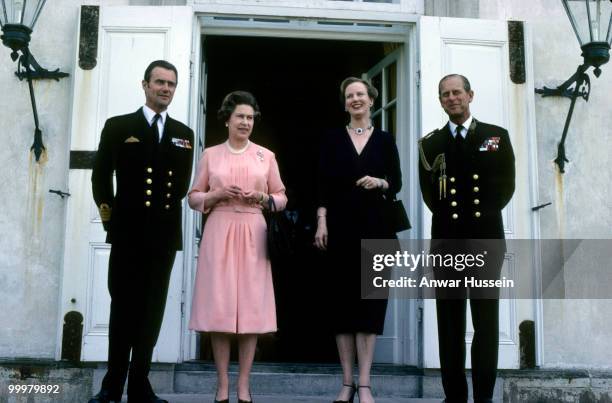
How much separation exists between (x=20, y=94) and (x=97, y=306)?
65.4 inches

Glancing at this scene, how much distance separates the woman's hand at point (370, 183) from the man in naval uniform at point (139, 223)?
0.94m

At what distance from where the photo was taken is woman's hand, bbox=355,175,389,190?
3873mm

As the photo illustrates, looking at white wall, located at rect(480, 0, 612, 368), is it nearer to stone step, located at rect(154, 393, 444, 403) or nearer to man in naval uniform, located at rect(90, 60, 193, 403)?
stone step, located at rect(154, 393, 444, 403)

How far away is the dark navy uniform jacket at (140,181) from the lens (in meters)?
3.73

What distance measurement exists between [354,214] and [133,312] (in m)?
1.25

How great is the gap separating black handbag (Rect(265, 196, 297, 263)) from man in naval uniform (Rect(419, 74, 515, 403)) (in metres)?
0.74

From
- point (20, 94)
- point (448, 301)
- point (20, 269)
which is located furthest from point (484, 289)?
point (20, 94)

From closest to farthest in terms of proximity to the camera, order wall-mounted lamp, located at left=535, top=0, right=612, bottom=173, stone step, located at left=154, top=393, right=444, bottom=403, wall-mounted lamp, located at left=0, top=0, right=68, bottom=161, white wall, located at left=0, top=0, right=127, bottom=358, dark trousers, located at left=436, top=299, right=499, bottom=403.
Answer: dark trousers, located at left=436, top=299, right=499, bottom=403, stone step, located at left=154, top=393, right=444, bottom=403, wall-mounted lamp, located at left=0, top=0, right=68, bottom=161, wall-mounted lamp, located at left=535, top=0, right=612, bottom=173, white wall, located at left=0, top=0, right=127, bottom=358

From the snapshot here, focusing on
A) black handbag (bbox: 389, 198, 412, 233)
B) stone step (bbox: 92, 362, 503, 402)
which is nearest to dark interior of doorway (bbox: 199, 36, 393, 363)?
stone step (bbox: 92, 362, 503, 402)

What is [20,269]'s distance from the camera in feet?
16.8

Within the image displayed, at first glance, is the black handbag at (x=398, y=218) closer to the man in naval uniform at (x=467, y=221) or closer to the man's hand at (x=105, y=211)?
the man in naval uniform at (x=467, y=221)

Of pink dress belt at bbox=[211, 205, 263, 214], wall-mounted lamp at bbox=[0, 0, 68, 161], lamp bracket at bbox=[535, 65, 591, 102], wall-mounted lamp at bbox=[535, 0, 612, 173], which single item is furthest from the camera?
lamp bracket at bbox=[535, 65, 591, 102]

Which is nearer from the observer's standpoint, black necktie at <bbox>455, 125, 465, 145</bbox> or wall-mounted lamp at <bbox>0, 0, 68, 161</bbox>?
black necktie at <bbox>455, 125, 465, 145</bbox>

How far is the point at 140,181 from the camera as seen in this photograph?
3.76 metres
